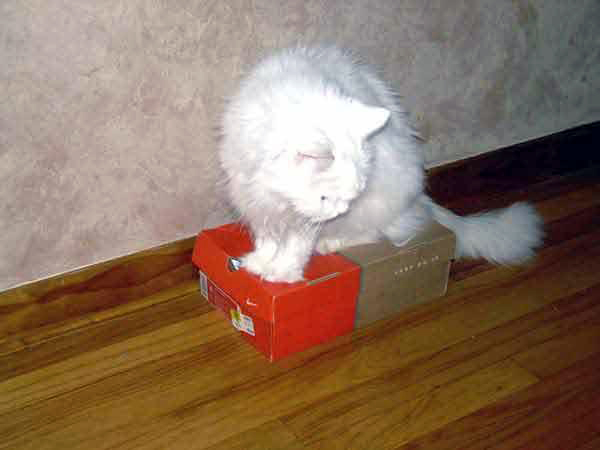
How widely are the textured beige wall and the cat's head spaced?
404 millimetres

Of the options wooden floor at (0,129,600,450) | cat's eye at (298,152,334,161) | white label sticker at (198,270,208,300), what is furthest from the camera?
white label sticker at (198,270,208,300)

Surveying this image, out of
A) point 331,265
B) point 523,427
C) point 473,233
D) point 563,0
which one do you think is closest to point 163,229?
point 331,265

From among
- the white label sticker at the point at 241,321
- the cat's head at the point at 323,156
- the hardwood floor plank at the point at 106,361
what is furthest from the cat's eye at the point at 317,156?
the hardwood floor plank at the point at 106,361

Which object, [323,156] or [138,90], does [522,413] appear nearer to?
[323,156]

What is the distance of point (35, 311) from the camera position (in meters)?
1.51

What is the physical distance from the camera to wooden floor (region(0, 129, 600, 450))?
4.12ft

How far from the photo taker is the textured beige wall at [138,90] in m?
1.36

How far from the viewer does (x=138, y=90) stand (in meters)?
1.48

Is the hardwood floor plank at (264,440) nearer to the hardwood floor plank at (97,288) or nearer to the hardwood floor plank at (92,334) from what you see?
the hardwood floor plank at (92,334)

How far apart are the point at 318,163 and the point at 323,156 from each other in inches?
0.9

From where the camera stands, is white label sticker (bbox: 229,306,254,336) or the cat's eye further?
white label sticker (bbox: 229,306,254,336)

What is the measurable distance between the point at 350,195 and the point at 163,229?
0.62m

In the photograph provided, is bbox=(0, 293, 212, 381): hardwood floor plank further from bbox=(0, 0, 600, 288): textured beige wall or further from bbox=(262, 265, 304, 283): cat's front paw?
bbox=(262, 265, 304, 283): cat's front paw

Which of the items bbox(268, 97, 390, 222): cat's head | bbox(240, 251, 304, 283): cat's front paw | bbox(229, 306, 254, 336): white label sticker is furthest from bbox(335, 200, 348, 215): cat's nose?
bbox(229, 306, 254, 336): white label sticker
